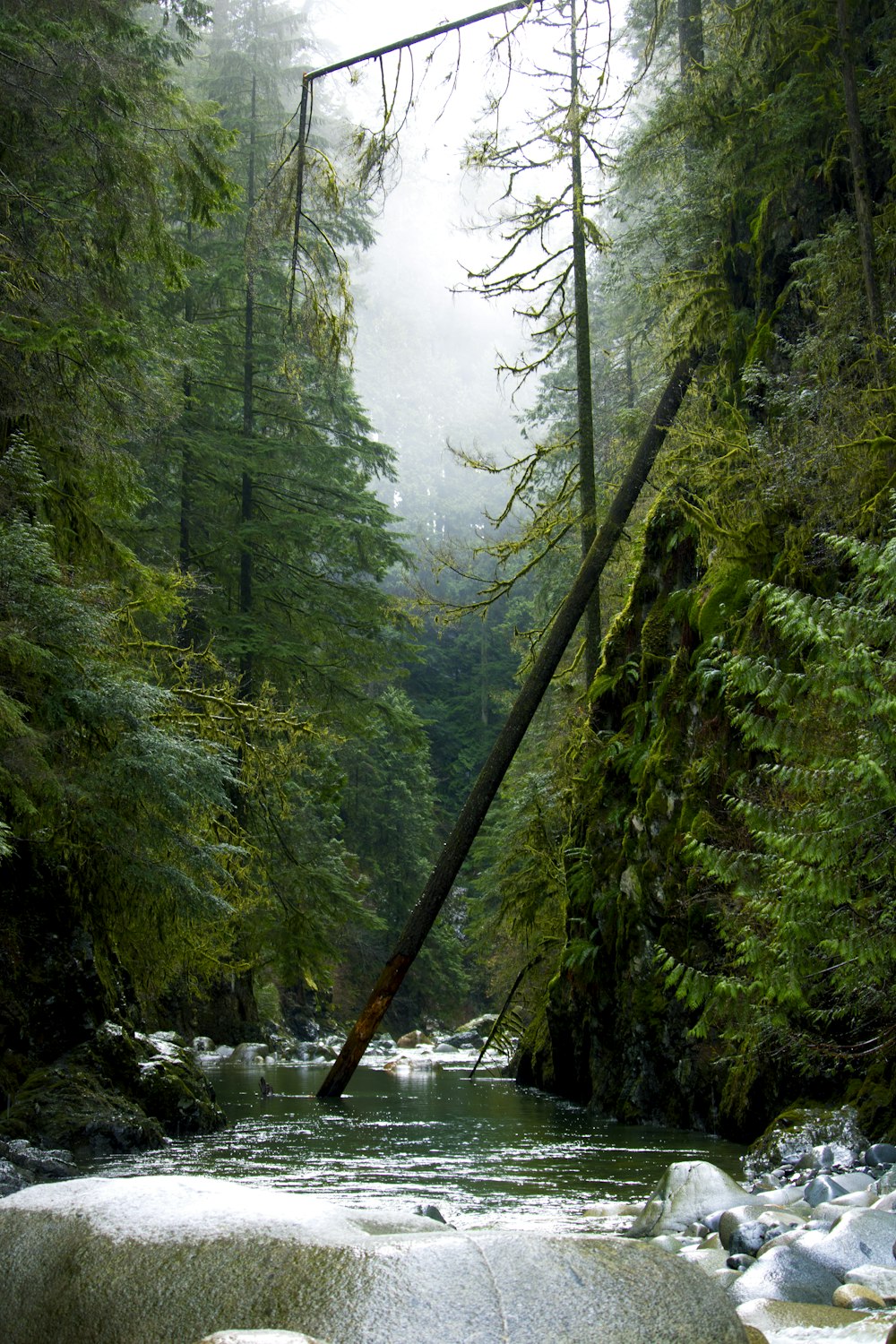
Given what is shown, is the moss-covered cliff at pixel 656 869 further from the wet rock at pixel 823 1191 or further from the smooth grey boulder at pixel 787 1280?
the smooth grey boulder at pixel 787 1280

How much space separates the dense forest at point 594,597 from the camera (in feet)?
16.6

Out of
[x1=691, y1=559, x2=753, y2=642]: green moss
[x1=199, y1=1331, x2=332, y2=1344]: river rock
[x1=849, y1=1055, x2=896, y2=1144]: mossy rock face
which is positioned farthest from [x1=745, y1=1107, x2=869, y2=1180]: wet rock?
[x1=199, y1=1331, x2=332, y2=1344]: river rock

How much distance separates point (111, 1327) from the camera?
2.83 metres

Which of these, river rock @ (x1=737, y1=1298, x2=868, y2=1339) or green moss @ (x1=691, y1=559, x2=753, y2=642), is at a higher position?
green moss @ (x1=691, y1=559, x2=753, y2=642)

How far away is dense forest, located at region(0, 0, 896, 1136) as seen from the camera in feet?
16.6

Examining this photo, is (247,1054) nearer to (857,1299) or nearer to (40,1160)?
(40,1160)

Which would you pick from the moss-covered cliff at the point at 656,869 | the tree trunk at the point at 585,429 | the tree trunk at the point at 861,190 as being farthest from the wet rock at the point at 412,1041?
the tree trunk at the point at 861,190

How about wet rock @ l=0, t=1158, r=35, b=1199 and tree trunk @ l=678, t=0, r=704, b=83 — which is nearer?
wet rock @ l=0, t=1158, r=35, b=1199

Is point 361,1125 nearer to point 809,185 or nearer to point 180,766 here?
point 180,766

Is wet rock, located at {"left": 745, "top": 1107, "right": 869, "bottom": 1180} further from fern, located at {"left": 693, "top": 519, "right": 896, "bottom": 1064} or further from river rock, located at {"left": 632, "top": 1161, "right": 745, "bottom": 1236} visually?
fern, located at {"left": 693, "top": 519, "right": 896, "bottom": 1064}

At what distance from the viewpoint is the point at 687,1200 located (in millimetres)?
4902

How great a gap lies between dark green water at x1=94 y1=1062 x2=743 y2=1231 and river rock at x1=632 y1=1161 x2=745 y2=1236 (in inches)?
17.1

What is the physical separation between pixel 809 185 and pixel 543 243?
3.46 metres

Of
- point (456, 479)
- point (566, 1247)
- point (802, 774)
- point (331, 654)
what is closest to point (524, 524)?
point (331, 654)
